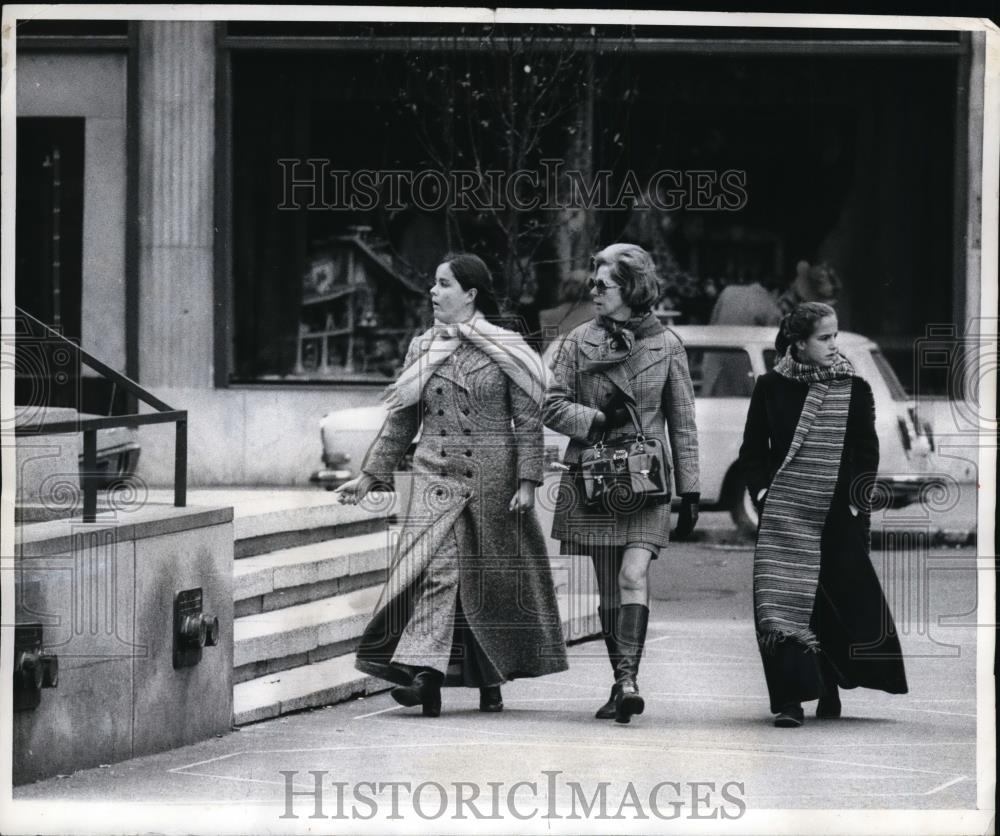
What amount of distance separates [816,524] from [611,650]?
962mm

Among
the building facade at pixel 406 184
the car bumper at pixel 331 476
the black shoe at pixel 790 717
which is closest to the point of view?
the black shoe at pixel 790 717

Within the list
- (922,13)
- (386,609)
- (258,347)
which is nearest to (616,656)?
(386,609)

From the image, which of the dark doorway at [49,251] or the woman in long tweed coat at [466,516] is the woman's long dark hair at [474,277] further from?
the dark doorway at [49,251]

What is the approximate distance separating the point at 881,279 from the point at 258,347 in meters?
4.80

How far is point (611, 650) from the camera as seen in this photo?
781 cm

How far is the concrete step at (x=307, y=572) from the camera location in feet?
27.2

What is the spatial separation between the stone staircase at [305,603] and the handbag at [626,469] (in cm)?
129

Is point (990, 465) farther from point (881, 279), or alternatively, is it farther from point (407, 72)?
point (881, 279)

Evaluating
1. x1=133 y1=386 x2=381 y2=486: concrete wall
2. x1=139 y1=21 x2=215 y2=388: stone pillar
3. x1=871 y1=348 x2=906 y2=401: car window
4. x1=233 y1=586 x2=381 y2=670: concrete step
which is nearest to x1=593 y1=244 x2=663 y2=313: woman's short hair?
x1=233 y1=586 x2=381 y2=670: concrete step

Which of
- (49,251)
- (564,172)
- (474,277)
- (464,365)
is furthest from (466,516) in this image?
(49,251)

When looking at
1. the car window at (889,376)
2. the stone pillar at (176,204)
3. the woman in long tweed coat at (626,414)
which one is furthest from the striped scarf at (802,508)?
the car window at (889,376)

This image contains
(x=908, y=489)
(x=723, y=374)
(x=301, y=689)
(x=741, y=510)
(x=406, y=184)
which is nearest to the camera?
(x=301, y=689)

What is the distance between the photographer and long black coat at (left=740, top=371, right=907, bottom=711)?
305 inches

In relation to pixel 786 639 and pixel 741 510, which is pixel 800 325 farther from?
pixel 741 510
